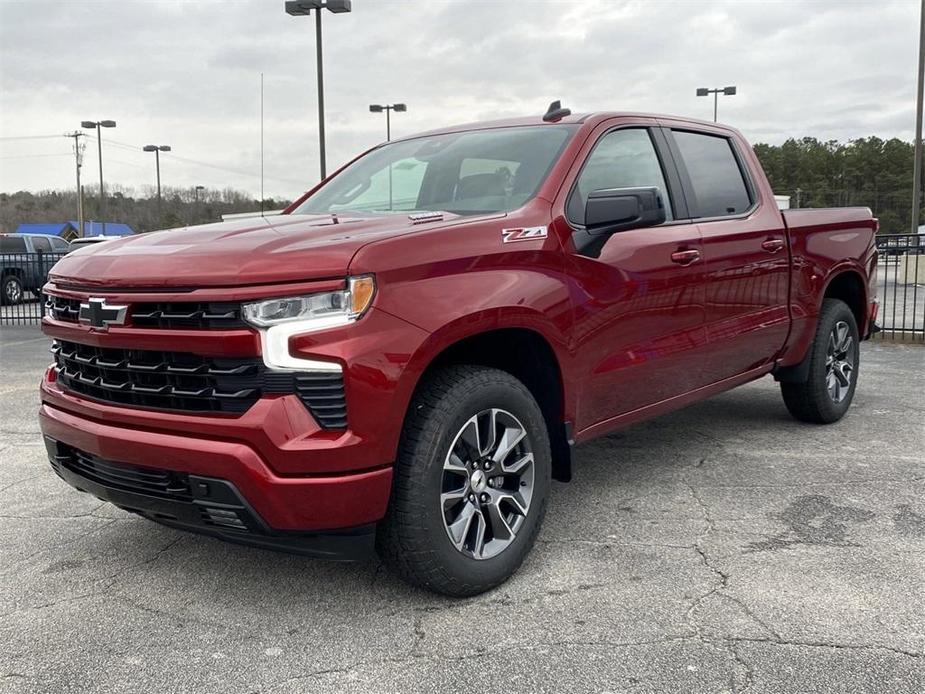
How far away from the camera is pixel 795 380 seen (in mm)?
5512

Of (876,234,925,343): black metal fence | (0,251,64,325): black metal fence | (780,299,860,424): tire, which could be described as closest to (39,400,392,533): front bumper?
(780,299,860,424): tire

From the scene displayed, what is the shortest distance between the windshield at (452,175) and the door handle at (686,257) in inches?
30.6

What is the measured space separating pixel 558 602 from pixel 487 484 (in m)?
0.49

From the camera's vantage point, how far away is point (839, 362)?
5820mm

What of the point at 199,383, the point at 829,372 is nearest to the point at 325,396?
the point at 199,383

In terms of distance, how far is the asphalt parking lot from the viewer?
2.59m

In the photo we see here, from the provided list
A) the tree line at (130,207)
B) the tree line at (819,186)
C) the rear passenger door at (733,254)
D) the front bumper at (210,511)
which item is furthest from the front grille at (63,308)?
the tree line at (819,186)

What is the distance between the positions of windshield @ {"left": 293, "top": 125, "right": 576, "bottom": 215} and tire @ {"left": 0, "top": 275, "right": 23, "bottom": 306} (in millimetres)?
16981

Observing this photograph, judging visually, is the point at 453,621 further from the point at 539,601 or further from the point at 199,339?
the point at 199,339

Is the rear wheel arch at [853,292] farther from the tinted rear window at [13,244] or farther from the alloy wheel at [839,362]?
the tinted rear window at [13,244]

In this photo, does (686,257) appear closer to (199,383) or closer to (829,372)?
(829,372)

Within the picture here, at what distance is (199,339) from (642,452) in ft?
10.6

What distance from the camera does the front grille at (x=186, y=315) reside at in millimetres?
2666

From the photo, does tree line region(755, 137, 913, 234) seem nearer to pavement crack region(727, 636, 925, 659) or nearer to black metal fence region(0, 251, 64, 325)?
black metal fence region(0, 251, 64, 325)
